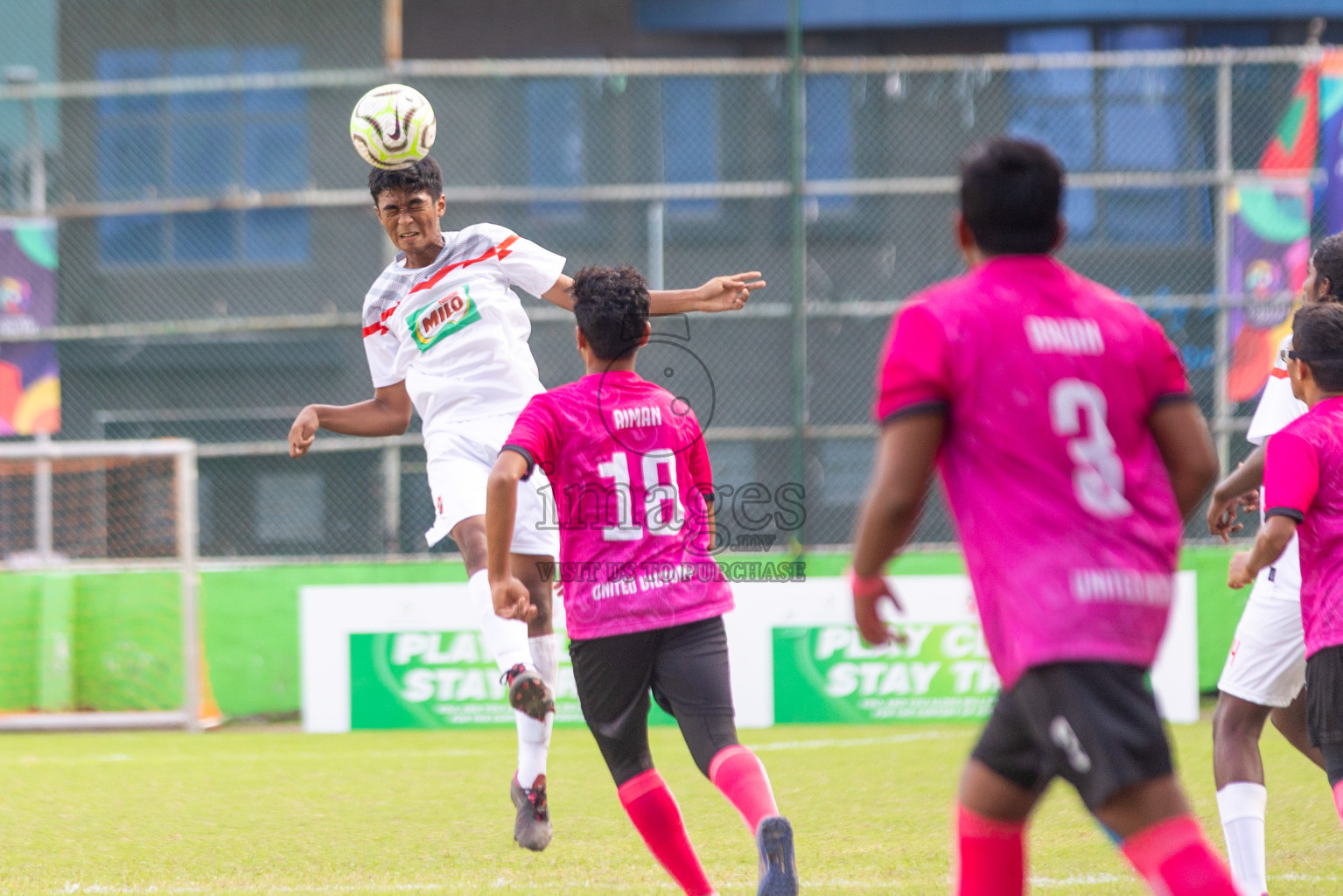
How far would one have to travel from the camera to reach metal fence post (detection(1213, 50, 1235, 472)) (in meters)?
11.1

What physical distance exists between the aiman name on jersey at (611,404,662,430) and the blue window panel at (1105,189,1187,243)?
34.6 feet

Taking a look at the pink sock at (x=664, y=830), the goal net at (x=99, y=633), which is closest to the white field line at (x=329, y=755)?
the goal net at (x=99, y=633)

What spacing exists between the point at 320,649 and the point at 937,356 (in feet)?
27.2

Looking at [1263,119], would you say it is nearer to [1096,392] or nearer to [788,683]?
[788,683]

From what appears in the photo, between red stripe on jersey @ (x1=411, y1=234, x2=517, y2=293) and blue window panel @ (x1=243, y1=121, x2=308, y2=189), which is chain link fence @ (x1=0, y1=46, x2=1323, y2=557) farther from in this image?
red stripe on jersey @ (x1=411, y1=234, x2=517, y2=293)

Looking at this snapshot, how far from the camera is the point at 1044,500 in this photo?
2520 mm

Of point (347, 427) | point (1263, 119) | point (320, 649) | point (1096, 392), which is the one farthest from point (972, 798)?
point (1263, 119)

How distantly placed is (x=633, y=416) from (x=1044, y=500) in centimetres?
155

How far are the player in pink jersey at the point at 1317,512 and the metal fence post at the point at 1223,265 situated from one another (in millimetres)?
7258

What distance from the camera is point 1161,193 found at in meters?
13.2

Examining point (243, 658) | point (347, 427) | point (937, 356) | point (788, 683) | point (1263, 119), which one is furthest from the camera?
point (1263, 119)

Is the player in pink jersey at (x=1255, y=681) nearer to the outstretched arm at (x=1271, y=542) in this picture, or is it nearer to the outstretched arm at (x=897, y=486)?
the outstretched arm at (x=1271, y=542)

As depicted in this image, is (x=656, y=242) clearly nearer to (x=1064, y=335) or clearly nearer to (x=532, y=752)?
(x=532, y=752)

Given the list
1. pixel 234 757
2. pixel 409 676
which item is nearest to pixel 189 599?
pixel 409 676
